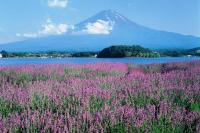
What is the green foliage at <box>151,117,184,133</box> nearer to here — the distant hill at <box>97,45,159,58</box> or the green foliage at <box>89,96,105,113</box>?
the green foliage at <box>89,96,105,113</box>

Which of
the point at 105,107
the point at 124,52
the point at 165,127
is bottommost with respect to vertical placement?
the point at 124,52

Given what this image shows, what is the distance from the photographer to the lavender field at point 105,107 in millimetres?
4852

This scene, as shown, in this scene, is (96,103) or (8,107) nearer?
(96,103)

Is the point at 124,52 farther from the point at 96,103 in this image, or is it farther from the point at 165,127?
the point at 165,127

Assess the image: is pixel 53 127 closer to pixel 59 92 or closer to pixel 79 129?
pixel 79 129

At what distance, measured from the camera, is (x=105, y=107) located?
5.40 metres

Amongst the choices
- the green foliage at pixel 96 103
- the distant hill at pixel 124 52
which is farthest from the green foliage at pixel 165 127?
the distant hill at pixel 124 52

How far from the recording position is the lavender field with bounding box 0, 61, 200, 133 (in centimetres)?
485

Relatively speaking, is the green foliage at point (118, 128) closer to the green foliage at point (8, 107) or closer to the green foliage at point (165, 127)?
the green foliage at point (165, 127)

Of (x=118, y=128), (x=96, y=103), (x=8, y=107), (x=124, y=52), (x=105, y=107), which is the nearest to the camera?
(x=118, y=128)

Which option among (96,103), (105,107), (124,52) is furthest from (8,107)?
(124,52)

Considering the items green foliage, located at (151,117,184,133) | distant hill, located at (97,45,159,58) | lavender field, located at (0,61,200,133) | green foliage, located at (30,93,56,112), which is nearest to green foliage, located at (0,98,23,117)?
lavender field, located at (0,61,200,133)

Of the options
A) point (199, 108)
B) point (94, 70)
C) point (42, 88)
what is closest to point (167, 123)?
point (199, 108)

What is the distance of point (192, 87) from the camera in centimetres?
750
